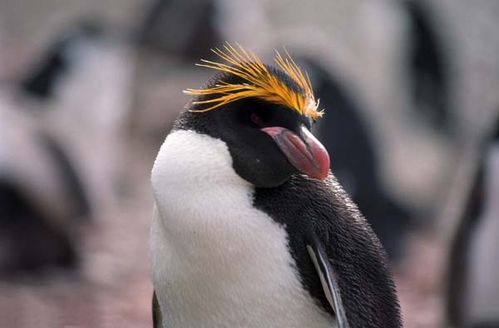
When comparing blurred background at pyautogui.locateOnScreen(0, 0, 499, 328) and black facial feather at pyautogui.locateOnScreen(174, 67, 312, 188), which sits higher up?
black facial feather at pyautogui.locateOnScreen(174, 67, 312, 188)

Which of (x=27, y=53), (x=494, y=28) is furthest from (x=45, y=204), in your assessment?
(x=27, y=53)

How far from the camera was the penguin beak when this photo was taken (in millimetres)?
2543

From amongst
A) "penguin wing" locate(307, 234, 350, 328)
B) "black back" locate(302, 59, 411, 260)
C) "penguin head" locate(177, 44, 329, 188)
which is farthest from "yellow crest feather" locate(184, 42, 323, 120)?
"black back" locate(302, 59, 411, 260)

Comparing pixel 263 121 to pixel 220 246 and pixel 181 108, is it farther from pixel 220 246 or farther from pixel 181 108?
pixel 181 108

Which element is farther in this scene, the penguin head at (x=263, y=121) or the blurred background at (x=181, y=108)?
the blurred background at (x=181, y=108)

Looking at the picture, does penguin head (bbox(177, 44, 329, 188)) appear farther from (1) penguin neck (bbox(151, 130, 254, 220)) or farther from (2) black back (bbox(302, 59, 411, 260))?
(2) black back (bbox(302, 59, 411, 260))

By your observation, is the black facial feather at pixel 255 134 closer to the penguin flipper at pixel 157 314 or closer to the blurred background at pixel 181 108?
the penguin flipper at pixel 157 314

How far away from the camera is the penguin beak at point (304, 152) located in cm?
254

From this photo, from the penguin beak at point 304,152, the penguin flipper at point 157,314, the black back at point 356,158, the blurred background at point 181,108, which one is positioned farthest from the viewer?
the black back at point 356,158

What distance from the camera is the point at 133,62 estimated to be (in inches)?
372

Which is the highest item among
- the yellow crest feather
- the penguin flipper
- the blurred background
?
the yellow crest feather

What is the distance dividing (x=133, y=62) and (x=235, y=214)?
6.98m

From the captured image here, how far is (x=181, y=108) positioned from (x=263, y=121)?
589 cm

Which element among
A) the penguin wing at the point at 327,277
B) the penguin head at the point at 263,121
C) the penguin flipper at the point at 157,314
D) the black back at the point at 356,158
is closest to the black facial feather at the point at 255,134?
the penguin head at the point at 263,121
